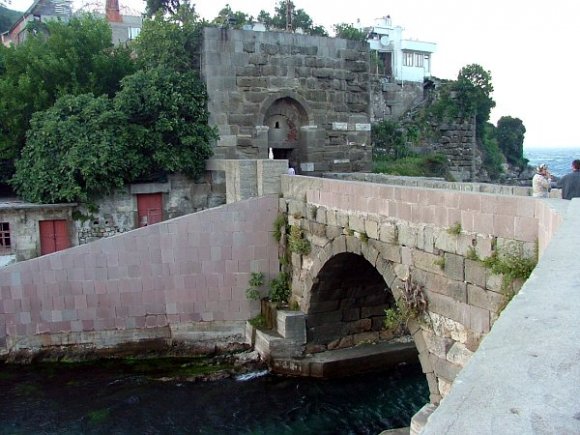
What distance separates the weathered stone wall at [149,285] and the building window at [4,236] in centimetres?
268

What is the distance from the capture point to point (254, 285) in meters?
12.1

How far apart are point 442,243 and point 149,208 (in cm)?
919

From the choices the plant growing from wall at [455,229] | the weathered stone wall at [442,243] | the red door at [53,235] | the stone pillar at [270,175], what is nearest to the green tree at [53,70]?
the red door at [53,235]

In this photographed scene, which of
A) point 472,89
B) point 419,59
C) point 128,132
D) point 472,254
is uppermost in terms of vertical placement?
point 419,59

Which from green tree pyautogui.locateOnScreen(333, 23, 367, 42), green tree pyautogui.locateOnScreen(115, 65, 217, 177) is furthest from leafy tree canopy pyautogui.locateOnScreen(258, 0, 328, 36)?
green tree pyautogui.locateOnScreen(115, 65, 217, 177)

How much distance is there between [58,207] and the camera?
13805 millimetres

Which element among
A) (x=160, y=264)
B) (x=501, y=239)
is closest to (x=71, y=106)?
(x=160, y=264)

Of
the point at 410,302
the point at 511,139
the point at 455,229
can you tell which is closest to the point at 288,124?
the point at 410,302

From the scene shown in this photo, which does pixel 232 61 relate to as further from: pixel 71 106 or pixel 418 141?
pixel 418 141

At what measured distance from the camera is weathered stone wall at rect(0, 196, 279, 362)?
1142 centimetres

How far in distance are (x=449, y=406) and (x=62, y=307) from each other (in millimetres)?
11125

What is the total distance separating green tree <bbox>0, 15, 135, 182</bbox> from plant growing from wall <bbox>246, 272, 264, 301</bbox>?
23.2 ft

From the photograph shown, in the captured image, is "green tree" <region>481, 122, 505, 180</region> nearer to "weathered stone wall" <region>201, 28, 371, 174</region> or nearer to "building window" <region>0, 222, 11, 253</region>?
"weathered stone wall" <region>201, 28, 371, 174</region>

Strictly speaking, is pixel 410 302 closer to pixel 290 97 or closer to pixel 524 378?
pixel 524 378
